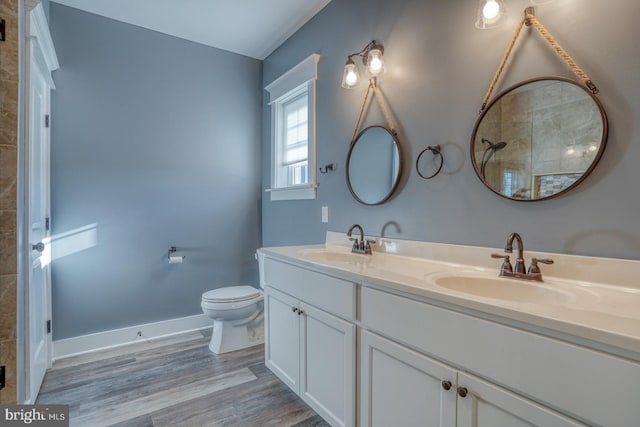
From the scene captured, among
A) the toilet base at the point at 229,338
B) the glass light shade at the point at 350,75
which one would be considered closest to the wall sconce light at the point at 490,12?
the glass light shade at the point at 350,75

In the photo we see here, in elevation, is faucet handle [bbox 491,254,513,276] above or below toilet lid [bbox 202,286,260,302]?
above

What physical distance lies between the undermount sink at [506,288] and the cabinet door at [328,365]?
0.47 m

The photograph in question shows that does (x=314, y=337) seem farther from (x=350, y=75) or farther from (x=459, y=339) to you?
(x=350, y=75)

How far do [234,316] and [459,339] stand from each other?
1908 millimetres

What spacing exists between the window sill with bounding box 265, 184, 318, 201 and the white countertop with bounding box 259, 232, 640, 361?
2.31 ft

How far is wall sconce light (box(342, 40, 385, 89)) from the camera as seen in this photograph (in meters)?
1.88

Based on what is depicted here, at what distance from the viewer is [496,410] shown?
2.90 feet

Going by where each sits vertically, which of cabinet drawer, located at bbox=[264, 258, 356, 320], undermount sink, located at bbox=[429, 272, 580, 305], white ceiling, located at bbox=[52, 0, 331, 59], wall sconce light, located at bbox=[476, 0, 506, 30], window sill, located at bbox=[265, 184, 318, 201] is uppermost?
white ceiling, located at bbox=[52, 0, 331, 59]

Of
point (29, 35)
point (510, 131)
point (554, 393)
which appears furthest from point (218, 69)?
point (554, 393)

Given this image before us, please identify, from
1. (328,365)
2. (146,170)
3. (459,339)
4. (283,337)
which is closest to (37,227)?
(146,170)

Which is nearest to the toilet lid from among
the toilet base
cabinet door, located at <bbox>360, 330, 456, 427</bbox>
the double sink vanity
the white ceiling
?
the toilet base

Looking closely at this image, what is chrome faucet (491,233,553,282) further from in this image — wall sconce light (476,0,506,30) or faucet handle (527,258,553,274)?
wall sconce light (476,0,506,30)

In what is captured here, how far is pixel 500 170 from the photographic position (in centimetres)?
137

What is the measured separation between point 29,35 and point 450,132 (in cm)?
222
